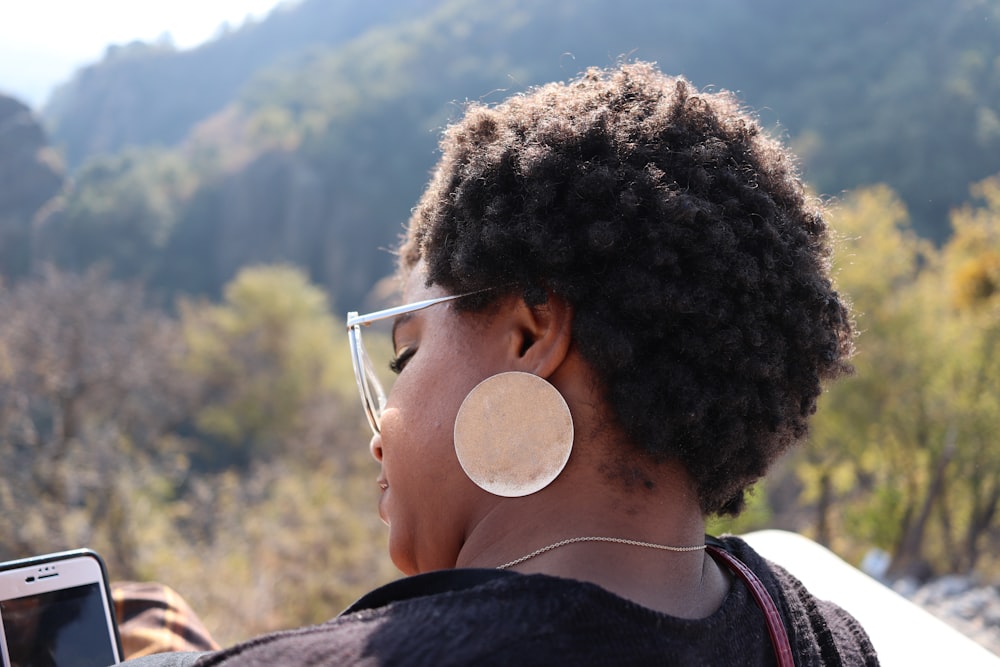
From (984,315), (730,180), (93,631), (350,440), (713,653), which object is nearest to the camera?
(713,653)

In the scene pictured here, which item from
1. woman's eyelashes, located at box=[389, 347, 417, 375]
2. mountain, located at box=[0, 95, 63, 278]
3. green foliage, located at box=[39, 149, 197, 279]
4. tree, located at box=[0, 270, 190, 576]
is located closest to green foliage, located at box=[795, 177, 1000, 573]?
tree, located at box=[0, 270, 190, 576]

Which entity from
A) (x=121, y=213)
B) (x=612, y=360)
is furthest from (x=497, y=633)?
(x=121, y=213)

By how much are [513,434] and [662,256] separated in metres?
0.33

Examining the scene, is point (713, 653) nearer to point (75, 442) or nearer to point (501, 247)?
point (501, 247)

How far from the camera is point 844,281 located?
51.8 feet

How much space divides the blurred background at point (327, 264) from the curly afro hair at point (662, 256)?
33 centimetres

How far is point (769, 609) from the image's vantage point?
1.25 metres

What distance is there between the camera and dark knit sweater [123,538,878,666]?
92 cm

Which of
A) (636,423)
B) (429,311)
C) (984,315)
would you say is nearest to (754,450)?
(636,423)

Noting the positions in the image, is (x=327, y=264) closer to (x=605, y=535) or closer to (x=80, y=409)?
(x=80, y=409)

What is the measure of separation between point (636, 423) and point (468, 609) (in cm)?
36

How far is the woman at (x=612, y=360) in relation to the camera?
45.3 inches

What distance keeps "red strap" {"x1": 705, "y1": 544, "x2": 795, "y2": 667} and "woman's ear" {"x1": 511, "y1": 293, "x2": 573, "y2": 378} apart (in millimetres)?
480

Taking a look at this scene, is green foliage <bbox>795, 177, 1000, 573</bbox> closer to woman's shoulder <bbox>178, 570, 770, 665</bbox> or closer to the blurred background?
the blurred background
